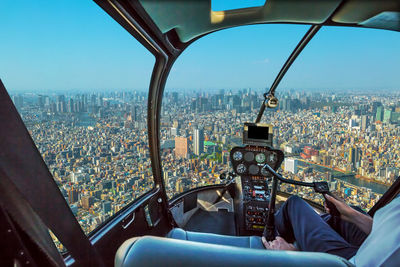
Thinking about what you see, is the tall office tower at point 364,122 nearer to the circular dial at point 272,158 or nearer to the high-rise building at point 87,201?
the circular dial at point 272,158

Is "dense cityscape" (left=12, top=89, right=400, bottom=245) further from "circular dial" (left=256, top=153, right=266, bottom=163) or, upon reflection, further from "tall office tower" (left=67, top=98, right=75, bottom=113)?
"circular dial" (left=256, top=153, right=266, bottom=163)

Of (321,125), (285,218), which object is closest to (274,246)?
(285,218)

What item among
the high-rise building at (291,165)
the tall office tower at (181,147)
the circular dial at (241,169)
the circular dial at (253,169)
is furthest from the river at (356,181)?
the tall office tower at (181,147)

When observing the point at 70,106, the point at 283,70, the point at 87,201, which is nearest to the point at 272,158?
the point at 283,70

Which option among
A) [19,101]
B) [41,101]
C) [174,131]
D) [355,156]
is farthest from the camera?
[174,131]

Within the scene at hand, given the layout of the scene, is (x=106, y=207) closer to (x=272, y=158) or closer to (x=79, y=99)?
(x=79, y=99)

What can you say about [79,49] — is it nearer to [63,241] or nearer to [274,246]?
[63,241]
